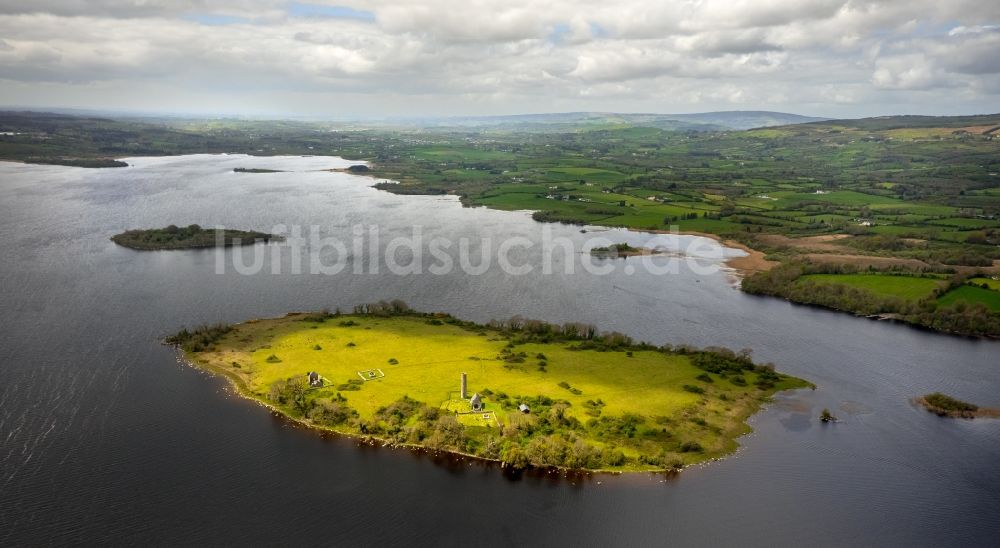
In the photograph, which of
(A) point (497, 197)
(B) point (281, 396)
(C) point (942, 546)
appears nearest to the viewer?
(C) point (942, 546)

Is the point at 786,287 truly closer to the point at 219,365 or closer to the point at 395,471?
the point at 395,471

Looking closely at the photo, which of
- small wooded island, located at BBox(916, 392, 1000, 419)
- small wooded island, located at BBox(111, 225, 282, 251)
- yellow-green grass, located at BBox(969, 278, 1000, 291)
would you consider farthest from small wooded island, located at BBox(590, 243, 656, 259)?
small wooded island, located at BBox(916, 392, 1000, 419)

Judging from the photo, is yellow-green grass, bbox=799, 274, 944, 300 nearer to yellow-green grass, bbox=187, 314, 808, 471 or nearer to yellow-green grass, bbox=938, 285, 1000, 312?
yellow-green grass, bbox=938, 285, 1000, 312

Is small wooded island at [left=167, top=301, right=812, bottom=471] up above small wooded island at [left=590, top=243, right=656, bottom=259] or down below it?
below

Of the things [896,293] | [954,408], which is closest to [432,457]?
[954,408]

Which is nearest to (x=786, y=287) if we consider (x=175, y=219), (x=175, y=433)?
(x=175, y=433)

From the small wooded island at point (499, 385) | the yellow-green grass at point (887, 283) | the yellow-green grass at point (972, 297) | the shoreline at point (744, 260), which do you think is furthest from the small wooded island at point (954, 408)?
the shoreline at point (744, 260)

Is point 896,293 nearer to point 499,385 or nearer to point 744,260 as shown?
point 744,260
